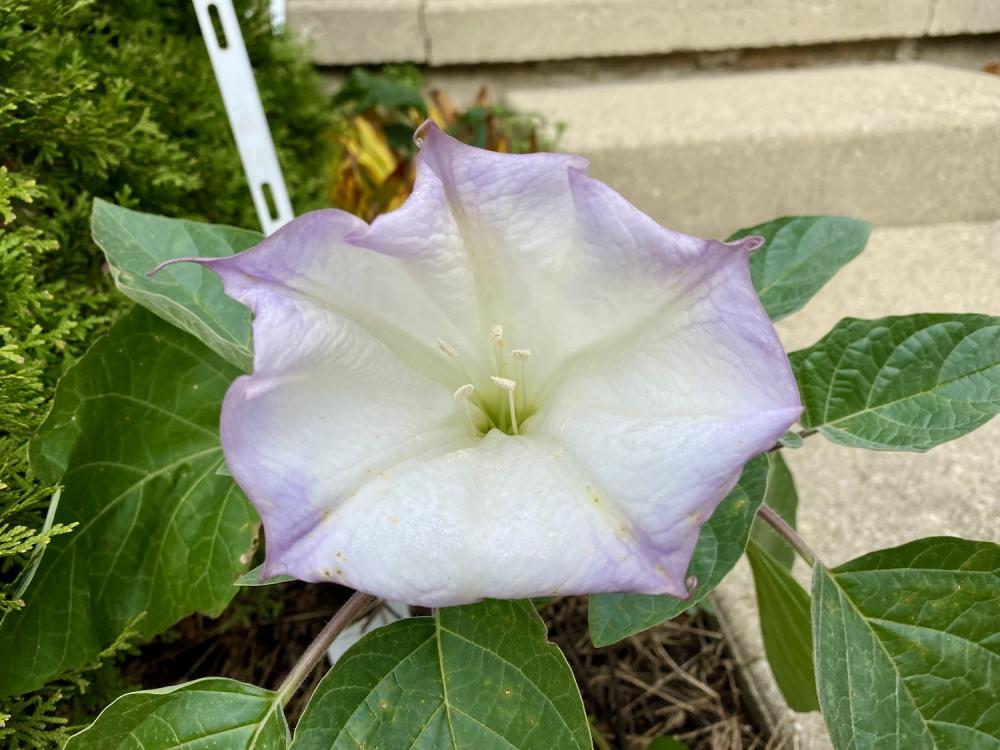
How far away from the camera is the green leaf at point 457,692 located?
448 millimetres

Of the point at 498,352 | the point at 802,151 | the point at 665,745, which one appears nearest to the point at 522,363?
the point at 498,352

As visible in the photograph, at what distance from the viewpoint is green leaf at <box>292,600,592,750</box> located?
448 mm

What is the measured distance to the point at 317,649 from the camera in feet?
1.60

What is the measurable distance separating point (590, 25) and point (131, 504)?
1.60 m

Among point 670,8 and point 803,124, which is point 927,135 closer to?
point 803,124

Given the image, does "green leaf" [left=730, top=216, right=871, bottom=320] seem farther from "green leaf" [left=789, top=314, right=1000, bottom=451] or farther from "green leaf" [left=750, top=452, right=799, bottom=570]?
"green leaf" [left=750, top=452, right=799, bottom=570]

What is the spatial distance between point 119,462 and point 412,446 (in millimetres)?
291

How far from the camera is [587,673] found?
0.87m

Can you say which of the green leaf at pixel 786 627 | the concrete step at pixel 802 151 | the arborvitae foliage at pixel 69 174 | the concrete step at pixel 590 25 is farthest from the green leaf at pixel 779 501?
the concrete step at pixel 590 25

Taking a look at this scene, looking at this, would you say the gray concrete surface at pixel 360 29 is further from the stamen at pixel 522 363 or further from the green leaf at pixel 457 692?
the green leaf at pixel 457 692

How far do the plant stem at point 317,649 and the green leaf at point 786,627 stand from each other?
321 millimetres

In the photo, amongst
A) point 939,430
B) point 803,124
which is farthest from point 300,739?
point 803,124

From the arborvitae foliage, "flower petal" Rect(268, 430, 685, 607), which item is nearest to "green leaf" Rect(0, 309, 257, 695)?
the arborvitae foliage

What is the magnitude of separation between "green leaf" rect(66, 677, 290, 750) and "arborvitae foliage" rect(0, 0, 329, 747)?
0.06m
